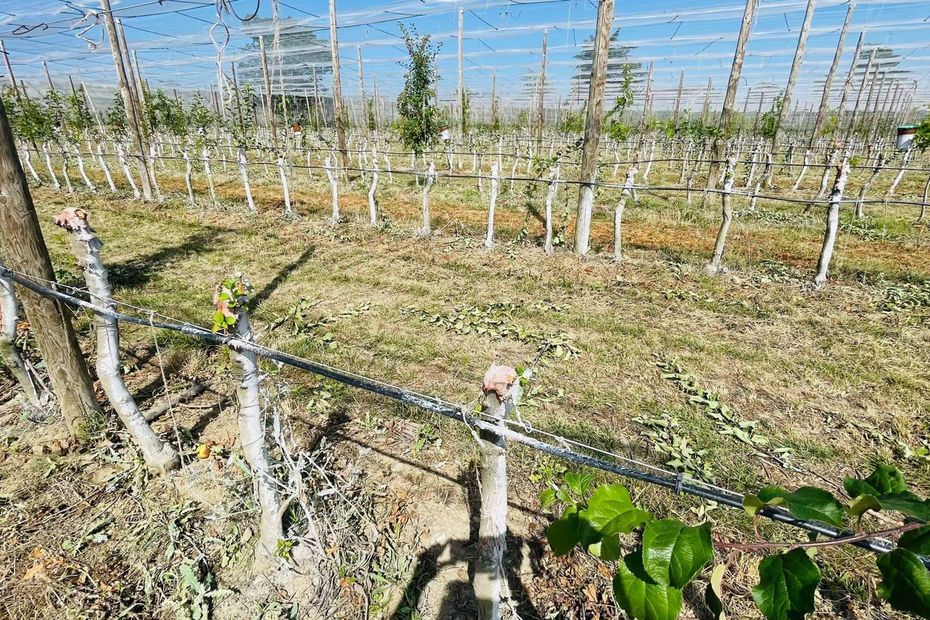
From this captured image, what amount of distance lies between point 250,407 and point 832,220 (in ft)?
23.8

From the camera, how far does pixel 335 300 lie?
242 inches

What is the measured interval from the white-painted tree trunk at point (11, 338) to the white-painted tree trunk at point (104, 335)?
0.78 metres

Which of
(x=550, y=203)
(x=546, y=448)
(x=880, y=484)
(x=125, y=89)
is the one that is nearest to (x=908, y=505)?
(x=880, y=484)

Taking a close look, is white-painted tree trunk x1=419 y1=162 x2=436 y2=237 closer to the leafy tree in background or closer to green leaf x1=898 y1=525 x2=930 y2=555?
the leafy tree in background

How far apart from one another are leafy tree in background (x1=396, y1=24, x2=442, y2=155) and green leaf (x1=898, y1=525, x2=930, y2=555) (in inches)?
392

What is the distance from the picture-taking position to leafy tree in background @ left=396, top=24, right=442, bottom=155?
941 cm

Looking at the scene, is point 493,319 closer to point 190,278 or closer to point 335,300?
point 335,300

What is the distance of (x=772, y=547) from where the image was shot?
873mm

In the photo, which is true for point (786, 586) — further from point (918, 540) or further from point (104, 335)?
point (104, 335)

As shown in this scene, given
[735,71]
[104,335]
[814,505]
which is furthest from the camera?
[735,71]

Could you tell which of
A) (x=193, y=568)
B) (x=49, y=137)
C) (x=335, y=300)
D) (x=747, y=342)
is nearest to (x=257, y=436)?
(x=193, y=568)

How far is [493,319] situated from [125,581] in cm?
401

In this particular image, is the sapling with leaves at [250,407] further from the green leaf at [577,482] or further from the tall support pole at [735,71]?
the tall support pole at [735,71]

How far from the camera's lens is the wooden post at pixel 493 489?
1438 millimetres
